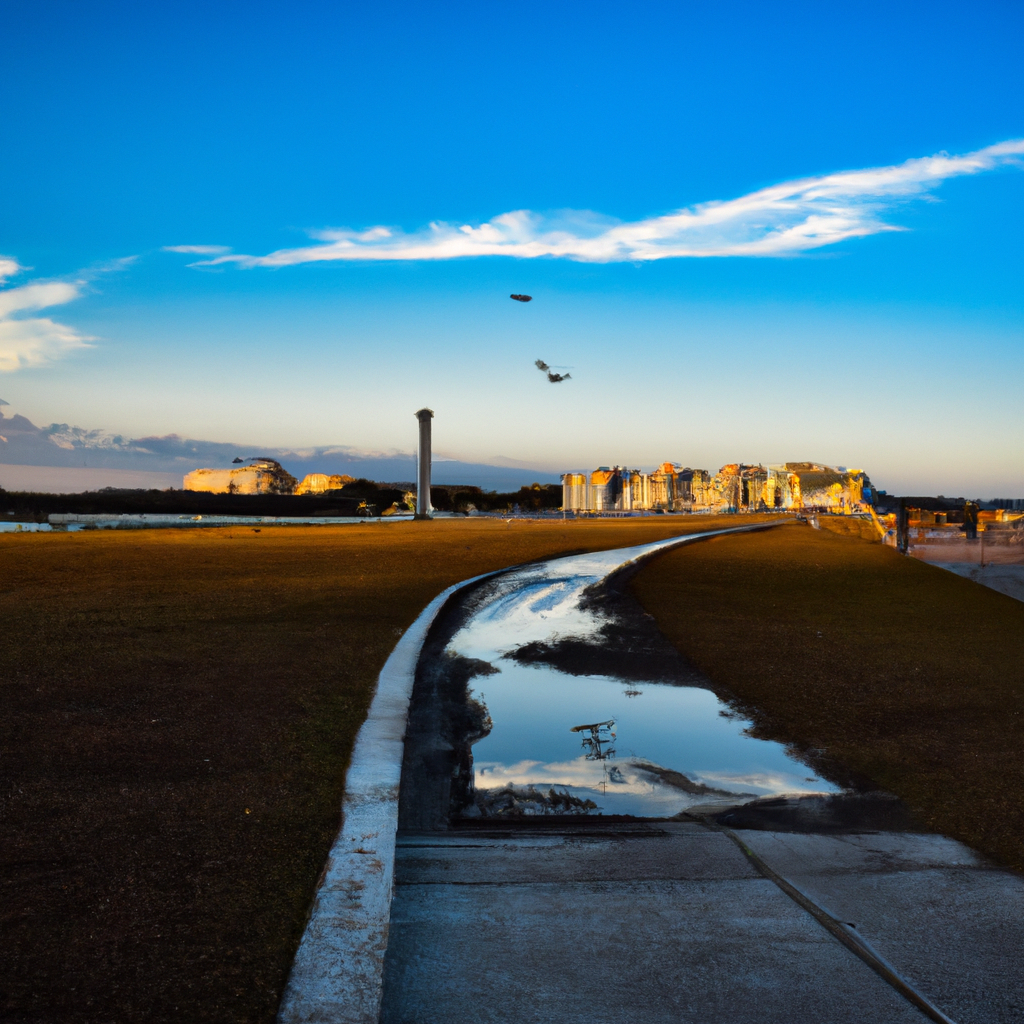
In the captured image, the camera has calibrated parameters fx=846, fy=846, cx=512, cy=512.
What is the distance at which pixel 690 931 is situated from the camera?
3.14 m

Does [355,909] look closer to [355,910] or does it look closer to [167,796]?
[355,910]

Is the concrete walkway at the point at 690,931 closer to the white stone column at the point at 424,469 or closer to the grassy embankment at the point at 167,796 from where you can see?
the grassy embankment at the point at 167,796

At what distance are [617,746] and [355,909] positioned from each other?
3.51 m

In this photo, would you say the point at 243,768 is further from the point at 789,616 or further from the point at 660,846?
the point at 789,616

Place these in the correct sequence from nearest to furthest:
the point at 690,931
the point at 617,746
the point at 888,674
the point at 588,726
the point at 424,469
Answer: the point at 690,931 → the point at 617,746 → the point at 588,726 → the point at 888,674 → the point at 424,469

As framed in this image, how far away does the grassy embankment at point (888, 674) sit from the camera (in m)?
5.15

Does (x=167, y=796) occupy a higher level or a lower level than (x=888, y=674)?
higher

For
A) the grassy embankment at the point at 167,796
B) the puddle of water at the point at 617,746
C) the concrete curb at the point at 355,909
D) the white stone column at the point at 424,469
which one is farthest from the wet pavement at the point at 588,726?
the white stone column at the point at 424,469

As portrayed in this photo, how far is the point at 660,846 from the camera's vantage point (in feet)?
13.6

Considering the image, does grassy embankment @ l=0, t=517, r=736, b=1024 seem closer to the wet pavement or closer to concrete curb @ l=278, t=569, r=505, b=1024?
concrete curb @ l=278, t=569, r=505, b=1024

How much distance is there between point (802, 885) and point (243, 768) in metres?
3.01

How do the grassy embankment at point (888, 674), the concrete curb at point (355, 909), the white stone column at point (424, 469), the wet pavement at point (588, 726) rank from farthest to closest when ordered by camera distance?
the white stone column at point (424, 469) < the wet pavement at point (588, 726) < the grassy embankment at point (888, 674) < the concrete curb at point (355, 909)

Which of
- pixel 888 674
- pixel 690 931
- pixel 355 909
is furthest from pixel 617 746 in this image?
pixel 888 674

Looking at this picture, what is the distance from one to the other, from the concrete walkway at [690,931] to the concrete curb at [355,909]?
10cm
